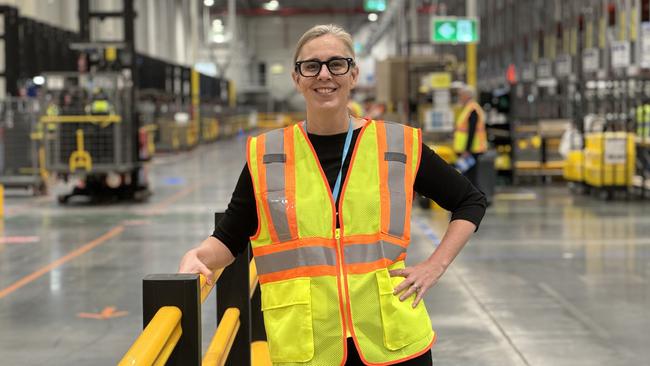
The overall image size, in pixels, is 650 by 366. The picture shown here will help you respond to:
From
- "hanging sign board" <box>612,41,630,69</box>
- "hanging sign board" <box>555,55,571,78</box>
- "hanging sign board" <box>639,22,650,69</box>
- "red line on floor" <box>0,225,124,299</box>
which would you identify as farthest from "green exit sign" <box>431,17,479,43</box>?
"red line on floor" <box>0,225,124,299</box>

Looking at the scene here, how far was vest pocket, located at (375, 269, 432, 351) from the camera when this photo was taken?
2928mm

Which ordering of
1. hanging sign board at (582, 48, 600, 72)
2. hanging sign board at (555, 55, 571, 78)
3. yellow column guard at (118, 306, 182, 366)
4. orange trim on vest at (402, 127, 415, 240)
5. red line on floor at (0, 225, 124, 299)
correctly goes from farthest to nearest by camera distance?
hanging sign board at (555, 55, 571, 78) → hanging sign board at (582, 48, 600, 72) → red line on floor at (0, 225, 124, 299) → orange trim on vest at (402, 127, 415, 240) → yellow column guard at (118, 306, 182, 366)

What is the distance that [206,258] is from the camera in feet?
10.1

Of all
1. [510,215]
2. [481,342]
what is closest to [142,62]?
[510,215]

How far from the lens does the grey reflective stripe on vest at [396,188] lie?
3.00 meters

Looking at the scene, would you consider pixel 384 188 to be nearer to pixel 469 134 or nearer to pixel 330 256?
pixel 330 256

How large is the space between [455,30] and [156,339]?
70.1 feet

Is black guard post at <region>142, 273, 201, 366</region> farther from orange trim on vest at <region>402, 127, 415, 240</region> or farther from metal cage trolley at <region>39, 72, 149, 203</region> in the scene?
metal cage trolley at <region>39, 72, 149, 203</region>

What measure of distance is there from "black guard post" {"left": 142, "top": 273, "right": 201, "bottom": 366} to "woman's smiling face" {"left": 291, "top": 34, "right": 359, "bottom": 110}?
26.3 inches

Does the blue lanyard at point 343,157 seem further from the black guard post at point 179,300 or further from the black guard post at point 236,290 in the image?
the black guard post at point 236,290

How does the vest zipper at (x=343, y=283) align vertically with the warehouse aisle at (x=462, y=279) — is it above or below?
above

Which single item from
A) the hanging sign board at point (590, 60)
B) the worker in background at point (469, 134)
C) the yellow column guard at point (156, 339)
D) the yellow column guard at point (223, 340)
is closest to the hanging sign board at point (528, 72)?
the hanging sign board at point (590, 60)

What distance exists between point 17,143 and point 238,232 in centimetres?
1865

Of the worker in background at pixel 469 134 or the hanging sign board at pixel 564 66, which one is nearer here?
the worker in background at pixel 469 134
